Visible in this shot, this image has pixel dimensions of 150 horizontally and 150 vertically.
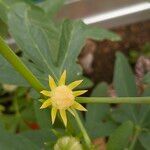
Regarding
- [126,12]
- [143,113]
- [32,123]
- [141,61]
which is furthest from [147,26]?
[143,113]

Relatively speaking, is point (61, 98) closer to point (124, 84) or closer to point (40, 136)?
point (40, 136)

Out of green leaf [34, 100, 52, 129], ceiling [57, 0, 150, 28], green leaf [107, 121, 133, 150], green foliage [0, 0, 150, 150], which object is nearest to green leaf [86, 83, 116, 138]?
green foliage [0, 0, 150, 150]

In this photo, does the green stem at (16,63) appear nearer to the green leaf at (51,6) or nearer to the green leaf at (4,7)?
the green leaf at (4,7)

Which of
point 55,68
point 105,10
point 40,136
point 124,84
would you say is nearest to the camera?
point 55,68

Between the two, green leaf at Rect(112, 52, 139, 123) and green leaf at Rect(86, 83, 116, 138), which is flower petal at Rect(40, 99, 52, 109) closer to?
green leaf at Rect(86, 83, 116, 138)

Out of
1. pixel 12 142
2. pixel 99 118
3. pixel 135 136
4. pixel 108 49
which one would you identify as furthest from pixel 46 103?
pixel 108 49

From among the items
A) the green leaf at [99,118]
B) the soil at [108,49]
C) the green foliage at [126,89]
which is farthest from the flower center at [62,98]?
the soil at [108,49]

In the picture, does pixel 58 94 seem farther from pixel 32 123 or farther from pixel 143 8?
pixel 143 8
